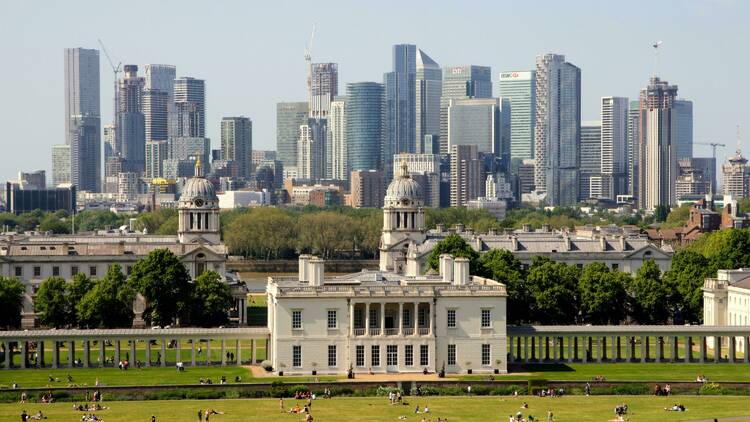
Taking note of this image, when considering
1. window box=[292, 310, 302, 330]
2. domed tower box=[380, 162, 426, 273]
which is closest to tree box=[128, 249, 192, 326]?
window box=[292, 310, 302, 330]

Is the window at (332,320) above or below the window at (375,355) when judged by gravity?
above

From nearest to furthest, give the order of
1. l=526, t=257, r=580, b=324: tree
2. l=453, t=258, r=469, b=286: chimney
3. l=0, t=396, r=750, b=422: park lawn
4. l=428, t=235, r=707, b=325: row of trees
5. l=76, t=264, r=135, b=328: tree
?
l=0, t=396, r=750, b=422: park lawn < l=453, t=258, r=469, b=286: chimney < l=76, t=264, r=135, b=328: tree < l=526, t=257, r=580, b=324: tree < l=428, t=235, r=707, b=325: row of trees

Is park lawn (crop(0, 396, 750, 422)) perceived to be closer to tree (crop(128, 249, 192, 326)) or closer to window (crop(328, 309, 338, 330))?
window (crop(328, 309, 338, 330))

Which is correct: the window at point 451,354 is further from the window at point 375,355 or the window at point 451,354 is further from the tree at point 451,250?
the tree at point 451,250

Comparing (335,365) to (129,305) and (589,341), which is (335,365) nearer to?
(589,341)

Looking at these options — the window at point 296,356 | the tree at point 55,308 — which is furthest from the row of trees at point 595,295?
the tree at point 55,308

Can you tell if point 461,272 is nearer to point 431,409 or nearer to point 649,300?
point 431,409
